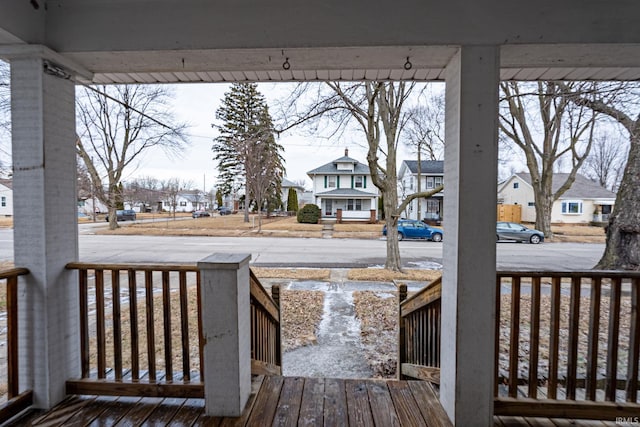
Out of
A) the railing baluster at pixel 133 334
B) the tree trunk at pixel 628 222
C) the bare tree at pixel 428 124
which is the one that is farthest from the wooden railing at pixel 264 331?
the tree trunk at pixel 628 222

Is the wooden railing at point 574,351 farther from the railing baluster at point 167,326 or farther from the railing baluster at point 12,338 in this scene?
the railing baluster at point 12,338

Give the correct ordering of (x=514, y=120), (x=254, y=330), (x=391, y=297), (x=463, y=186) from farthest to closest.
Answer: (x=514, y=120)
(x=391, y=297)
(x=254, y=330)
(x=463, y=186)

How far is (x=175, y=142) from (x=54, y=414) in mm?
9780

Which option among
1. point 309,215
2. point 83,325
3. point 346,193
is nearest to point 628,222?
point 83,325

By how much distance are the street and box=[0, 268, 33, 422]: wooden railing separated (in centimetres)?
657

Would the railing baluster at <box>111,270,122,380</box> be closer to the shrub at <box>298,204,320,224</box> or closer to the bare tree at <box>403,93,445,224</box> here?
the bare tree at <box>403,93,445,224</box>

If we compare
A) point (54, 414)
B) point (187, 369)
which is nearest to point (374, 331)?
point (187, 369)

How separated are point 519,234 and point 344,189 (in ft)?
39.8

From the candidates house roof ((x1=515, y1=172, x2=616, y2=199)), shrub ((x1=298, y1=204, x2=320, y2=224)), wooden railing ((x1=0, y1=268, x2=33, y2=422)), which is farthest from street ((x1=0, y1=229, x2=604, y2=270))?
house roof ((x1=515, y1=172, x2=616, y2=199))

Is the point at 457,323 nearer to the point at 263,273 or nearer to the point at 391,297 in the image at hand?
the point at 391,297

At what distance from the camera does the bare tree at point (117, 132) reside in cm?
1129

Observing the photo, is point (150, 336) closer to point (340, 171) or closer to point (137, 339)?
point (137, 339)

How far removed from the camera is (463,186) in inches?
69.8

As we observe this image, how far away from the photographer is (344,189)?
2305 centimetres
